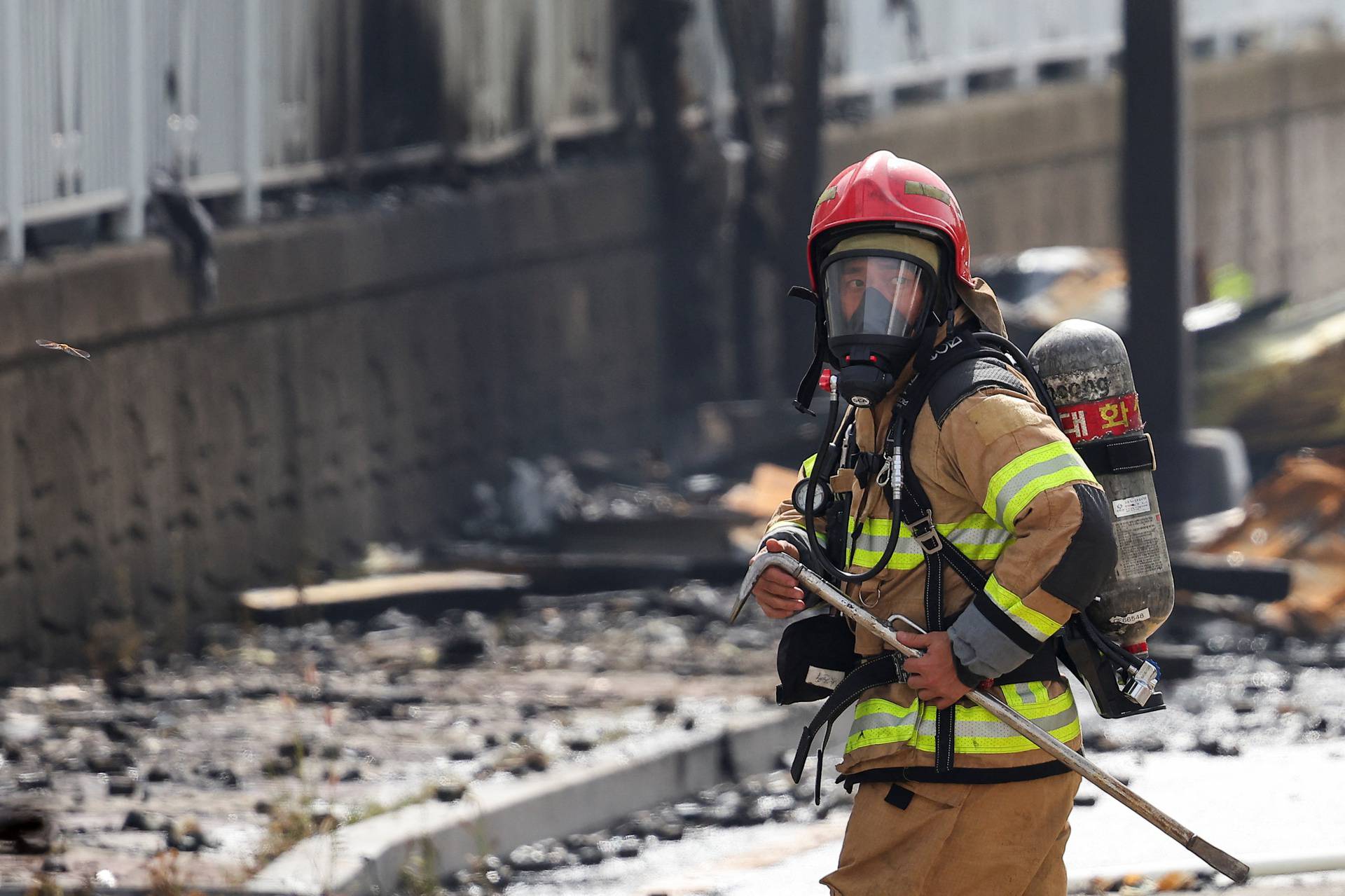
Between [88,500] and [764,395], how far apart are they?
6.63 m

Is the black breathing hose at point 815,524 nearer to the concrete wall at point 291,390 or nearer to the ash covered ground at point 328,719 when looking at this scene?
the ash covered ground at point 328,719

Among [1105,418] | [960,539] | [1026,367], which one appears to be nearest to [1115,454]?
[1105,418]

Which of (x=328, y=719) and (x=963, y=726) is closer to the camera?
(x=963, y=726)

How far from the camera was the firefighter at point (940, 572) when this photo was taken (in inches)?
149

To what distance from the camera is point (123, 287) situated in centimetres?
910

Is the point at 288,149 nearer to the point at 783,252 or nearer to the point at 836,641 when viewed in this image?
the point at 783,252

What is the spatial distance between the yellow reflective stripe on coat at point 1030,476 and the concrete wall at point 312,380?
524 cm

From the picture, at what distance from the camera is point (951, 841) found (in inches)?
155

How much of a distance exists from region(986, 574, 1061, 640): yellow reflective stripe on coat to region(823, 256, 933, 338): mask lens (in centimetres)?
47

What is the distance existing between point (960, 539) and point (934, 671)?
24cm

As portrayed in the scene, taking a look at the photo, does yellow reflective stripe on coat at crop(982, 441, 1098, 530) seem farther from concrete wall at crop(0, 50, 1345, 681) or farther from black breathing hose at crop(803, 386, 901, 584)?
concrete wall at crop(0, 50, 1345, 681)

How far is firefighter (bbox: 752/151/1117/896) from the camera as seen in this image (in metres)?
3.79

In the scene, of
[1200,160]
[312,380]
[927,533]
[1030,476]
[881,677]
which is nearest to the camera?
[1030,476]

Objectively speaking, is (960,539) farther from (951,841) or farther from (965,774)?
(951,841)
